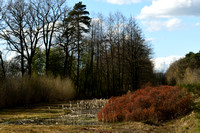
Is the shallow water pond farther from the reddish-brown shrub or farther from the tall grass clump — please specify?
the tall grass clump

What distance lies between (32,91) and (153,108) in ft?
47.7

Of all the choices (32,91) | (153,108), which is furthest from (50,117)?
(32,91)

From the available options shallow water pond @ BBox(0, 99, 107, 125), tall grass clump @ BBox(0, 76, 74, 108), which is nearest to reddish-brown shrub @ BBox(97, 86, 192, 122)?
shallow water pond @ BBox(0, 99, 107, 125)

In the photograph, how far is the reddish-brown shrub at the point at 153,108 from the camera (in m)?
11.1

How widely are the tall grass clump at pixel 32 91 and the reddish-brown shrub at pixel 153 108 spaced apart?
9886 mm

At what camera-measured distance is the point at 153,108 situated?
1102 cm

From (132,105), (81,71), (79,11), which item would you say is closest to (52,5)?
(79,11)

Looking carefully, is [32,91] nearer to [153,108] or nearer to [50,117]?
[50,117]

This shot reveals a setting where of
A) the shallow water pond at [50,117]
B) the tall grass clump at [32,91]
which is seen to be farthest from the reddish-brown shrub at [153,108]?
the tall grass clump at [32,91]

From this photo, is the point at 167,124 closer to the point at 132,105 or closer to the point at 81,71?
the point at 132,105

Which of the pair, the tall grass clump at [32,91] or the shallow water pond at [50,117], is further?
the tall grass clump at [32,91]

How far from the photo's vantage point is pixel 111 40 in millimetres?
39438

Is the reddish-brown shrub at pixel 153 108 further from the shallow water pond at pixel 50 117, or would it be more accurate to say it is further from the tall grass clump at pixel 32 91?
the tall grass clump at pixel 32 91

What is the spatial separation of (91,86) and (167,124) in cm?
2987
